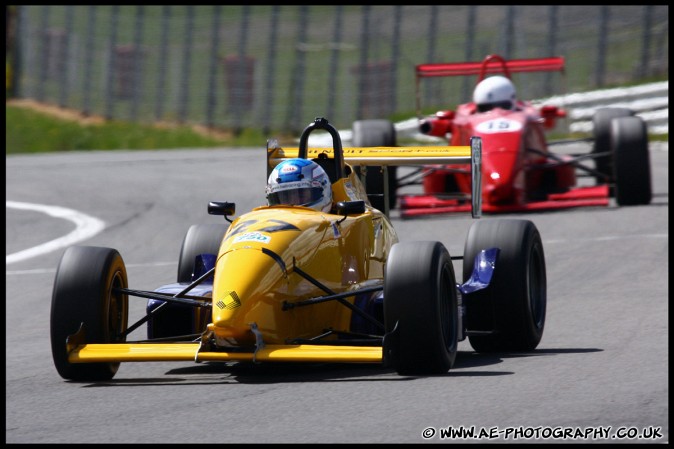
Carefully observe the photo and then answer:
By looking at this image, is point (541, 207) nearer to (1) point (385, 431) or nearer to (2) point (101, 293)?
(2) point (101, 293)

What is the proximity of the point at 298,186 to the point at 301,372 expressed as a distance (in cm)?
132

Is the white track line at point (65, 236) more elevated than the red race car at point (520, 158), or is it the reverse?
the red race car at point (520, 158)

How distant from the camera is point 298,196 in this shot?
904 cm

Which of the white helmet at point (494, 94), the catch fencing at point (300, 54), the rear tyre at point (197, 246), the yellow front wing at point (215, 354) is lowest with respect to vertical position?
the yellow front wing at point (215, 354)

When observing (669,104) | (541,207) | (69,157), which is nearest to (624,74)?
(669,104)

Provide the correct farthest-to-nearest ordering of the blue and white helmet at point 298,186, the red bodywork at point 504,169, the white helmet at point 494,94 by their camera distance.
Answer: the white helmet at point 494,94
the red bodywork at point 504,169
the blue and white helmet at point 298,186

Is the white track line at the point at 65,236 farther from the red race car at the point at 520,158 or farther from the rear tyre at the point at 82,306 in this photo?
the rear tyre at the point at 82,306

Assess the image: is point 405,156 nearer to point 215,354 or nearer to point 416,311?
point 416,311

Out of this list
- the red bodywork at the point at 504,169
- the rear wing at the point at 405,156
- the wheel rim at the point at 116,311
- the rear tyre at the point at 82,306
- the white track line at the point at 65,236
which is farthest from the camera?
the red bodywork at the point at 504,169

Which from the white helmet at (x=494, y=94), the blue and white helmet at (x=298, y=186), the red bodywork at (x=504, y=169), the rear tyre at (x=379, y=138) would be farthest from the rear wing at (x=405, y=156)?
the white helmet at (x=494, y=94)

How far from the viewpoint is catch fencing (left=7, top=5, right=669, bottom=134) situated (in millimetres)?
27828

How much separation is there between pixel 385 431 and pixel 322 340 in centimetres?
232

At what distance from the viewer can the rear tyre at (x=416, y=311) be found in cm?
777

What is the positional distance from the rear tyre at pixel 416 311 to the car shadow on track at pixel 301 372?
0.11 metres
